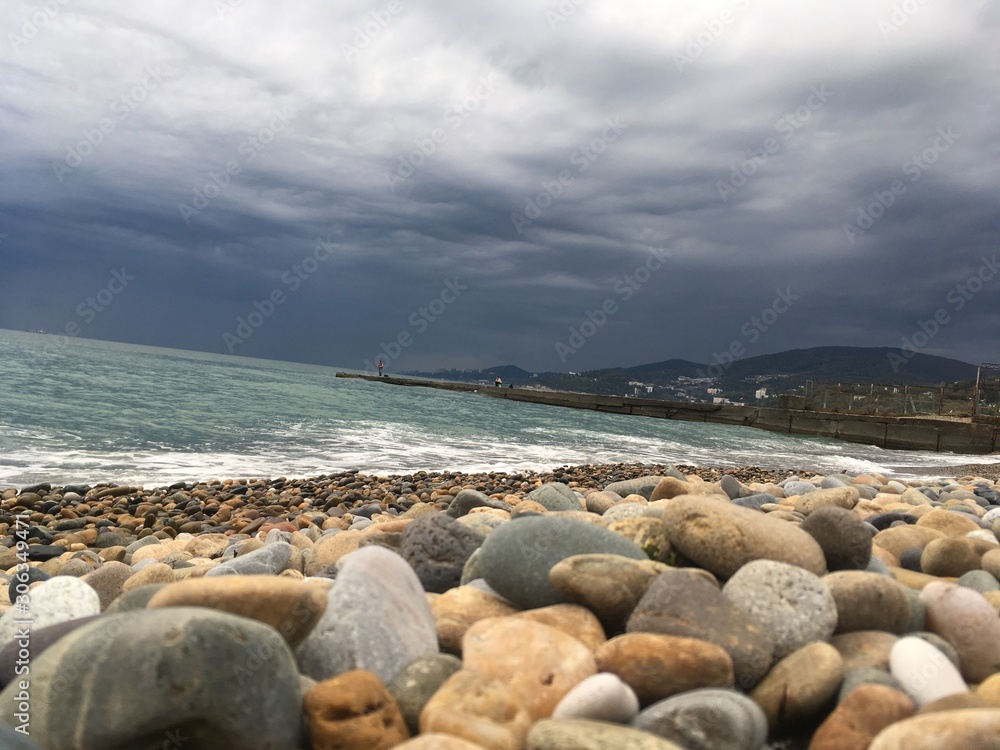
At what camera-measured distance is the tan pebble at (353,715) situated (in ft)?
6.38

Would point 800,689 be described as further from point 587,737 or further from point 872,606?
point 587,737

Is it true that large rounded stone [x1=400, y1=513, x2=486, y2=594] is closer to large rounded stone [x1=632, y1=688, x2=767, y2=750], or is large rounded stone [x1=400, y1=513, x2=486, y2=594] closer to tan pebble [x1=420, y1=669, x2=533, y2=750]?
tan pebble [x1=420, y1=669, x2=533, y2=750]

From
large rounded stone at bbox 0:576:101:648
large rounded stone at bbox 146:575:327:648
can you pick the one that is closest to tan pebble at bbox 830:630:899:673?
large rounded stone at bbox 146:575:327:648

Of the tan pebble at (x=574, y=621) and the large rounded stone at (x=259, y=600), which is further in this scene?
the tan pebble at (x=574, y=621)

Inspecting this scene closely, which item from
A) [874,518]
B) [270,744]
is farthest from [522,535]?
[874,518]

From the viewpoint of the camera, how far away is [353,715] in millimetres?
1994

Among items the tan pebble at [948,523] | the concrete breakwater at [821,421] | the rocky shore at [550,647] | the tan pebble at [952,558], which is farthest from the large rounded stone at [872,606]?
the concrete breakwater at [821,421]

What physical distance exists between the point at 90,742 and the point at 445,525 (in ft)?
6.40

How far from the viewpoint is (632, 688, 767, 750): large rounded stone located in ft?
6.09

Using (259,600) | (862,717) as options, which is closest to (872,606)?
(862,717)

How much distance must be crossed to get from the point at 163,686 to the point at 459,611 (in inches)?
49.9

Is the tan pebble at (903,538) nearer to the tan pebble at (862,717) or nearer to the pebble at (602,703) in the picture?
the tan pebble at (862,717)

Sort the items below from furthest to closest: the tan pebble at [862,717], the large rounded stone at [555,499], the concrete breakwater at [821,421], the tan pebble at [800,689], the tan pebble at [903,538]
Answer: the concrete breakwater at [821,421]
the large rounded stone at [555,499]
the tan pebble at [903,538]
the tan pebble at [800,689]
the tan pebble at [862,717]

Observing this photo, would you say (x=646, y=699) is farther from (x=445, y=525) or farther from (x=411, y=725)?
(x=445, y=525)
